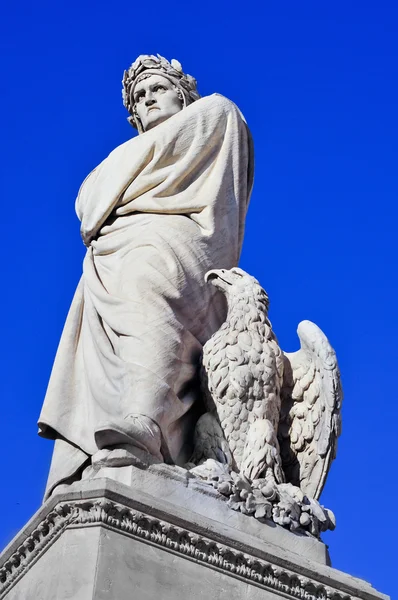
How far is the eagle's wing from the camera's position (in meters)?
9.00

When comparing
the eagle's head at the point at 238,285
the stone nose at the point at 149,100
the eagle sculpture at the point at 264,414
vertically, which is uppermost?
the stone nose at the point at 149,100

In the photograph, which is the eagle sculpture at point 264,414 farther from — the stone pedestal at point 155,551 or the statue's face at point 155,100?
the statue's face at point 155,100

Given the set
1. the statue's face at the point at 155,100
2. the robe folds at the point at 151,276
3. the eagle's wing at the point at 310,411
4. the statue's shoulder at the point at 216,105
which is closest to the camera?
the robe folds at the point at 151,276

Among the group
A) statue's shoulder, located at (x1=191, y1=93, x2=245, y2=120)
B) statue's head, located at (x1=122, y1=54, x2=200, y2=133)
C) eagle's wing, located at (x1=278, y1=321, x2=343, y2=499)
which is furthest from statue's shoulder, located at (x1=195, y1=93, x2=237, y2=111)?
eagle's wing, located at (x1=278, y1=321, x2=343, y2=499)

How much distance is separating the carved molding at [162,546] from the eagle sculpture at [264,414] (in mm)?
435

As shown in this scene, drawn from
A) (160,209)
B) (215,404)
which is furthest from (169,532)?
(160,209)

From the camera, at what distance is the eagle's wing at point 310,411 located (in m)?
9.00

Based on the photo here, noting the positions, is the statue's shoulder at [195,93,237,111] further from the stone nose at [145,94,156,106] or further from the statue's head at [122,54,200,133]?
the stone nose at [145,94,156,106]

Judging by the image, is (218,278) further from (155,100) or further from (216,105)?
(155,100)

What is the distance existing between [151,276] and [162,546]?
81.7 inches

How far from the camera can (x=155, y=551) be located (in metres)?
7.64

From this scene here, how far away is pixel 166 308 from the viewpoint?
8.94m

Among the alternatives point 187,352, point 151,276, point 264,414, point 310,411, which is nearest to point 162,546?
point 264,414

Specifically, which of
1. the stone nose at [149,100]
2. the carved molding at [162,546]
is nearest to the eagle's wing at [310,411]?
the carved molding at [162,546]
